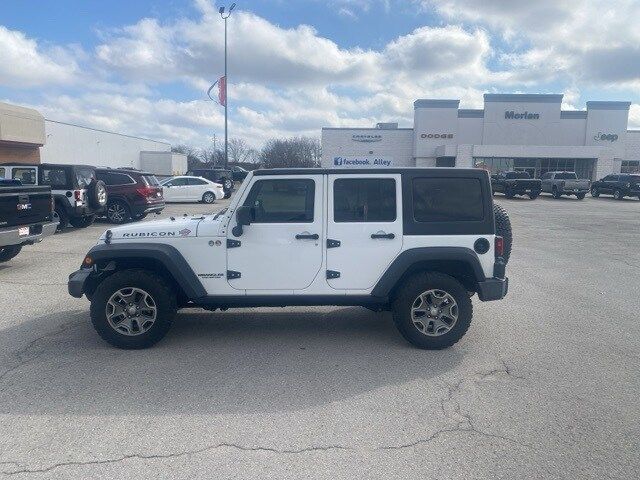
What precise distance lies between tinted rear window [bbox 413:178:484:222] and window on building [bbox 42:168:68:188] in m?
11.4

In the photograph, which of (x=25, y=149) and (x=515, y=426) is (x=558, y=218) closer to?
(x=515, y=426)

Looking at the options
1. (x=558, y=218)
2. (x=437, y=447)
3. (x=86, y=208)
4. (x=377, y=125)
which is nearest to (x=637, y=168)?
(x=377, y=125)

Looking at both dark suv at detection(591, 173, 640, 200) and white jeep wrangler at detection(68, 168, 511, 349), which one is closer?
white jeep wrangler at detection(68, 168, 511, 349)

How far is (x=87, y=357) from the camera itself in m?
4.70

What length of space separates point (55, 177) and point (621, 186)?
33.7m

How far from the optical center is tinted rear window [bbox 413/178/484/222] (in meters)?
4.88

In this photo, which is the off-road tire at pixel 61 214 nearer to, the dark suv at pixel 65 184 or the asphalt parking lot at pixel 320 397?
the dark suv at pixel 65 184

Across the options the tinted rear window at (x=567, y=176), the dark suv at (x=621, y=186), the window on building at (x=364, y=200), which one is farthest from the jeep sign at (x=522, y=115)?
the window on building at (x=364, y=200)

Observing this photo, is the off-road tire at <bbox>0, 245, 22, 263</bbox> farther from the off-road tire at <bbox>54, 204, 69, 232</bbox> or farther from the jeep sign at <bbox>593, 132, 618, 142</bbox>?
the jeep sign at <bbox>593, 132, 618, 142</bbox>

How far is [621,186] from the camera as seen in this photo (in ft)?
105

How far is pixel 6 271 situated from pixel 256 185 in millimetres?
6267

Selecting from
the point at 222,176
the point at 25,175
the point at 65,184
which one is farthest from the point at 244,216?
the point at 222,176

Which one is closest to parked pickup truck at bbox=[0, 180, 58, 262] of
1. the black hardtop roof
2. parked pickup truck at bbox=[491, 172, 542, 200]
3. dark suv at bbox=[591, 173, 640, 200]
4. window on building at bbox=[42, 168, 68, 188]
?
window on building at bbox=[42, 168, 68, 188]

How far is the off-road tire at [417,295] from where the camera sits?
4824mm
